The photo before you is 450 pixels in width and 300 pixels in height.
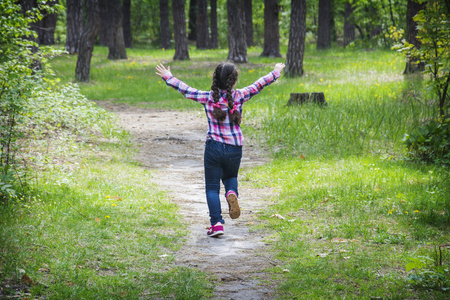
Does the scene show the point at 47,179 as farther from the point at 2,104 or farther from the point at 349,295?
the point at 349,295

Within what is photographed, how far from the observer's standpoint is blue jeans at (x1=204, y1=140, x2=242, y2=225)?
5258 mm

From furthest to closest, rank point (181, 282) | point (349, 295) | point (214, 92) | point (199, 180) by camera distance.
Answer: point (199, 180) < point (214, 92) < point (181, 282) < point (349, 295)

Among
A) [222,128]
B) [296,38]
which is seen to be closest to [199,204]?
[222,128]

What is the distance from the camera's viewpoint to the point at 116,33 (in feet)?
82.8

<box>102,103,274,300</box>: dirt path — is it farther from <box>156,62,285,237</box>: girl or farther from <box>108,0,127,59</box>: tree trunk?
<box>108,0,127,59</box>: tree trunk

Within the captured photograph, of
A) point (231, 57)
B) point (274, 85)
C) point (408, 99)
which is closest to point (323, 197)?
point (408, 99)

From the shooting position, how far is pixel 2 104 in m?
5.60

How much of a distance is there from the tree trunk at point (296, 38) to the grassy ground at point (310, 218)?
6698 mm

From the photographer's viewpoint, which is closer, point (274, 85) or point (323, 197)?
point (323, 197)

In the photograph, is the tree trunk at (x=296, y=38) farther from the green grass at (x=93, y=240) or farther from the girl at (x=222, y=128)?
the girl at (x=222, y=128)

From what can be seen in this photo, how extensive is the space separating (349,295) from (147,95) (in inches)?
549

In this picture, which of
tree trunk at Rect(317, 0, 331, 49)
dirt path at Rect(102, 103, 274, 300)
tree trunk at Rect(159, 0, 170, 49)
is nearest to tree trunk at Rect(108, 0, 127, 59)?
tree trunk at Rect(159, 0, 170, 49)

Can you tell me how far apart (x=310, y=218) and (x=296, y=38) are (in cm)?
1267

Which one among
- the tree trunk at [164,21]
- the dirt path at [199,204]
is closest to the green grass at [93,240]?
the dirt path at [199,204]
